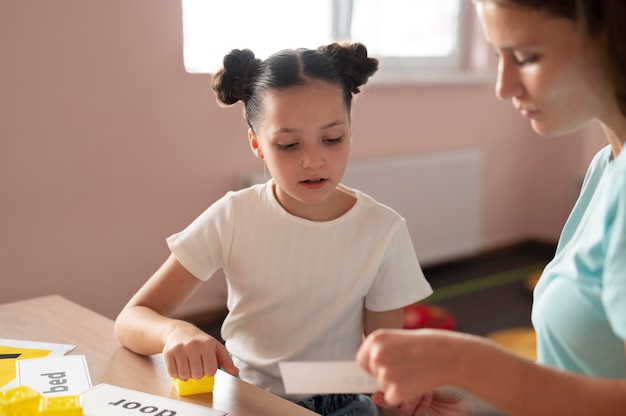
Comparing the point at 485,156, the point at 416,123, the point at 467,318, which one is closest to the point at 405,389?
the point at 467,318

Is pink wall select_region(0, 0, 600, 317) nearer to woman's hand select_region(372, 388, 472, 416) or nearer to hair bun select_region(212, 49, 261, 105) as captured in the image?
hair bun select_region(212, 49, 261, 105)

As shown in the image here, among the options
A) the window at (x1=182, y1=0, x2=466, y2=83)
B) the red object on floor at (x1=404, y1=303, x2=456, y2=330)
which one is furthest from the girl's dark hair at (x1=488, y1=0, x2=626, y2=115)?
the red object on floor at (x1=404, y1=303, x2=456, y2=330)

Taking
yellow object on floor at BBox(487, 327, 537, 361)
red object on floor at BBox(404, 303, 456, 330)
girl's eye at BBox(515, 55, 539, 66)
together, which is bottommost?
yellow object on floor at BBox(487, 327, 537, 361)

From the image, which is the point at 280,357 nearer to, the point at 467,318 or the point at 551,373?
the point at 551,373

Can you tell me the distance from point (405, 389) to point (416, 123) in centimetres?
357

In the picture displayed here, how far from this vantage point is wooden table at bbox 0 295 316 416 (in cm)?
96

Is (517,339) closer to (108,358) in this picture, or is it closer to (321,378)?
(108,358)

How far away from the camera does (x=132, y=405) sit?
37.0 inches

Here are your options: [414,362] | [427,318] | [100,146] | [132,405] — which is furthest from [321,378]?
[427,318]

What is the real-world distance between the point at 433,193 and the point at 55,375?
339cm

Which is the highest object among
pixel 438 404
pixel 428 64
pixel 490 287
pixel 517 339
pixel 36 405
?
pixel 428 64

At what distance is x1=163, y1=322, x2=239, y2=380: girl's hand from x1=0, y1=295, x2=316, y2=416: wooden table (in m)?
0.02

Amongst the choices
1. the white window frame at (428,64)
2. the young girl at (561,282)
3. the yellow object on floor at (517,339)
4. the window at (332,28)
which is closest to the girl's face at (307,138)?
the young girl at (561,282)

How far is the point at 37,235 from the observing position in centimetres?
285
